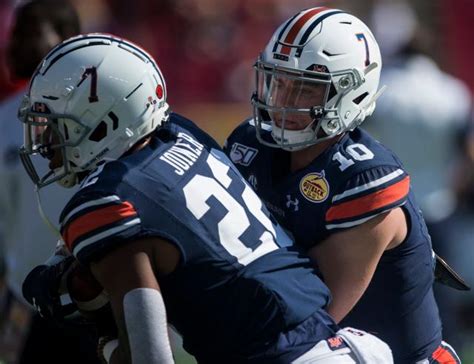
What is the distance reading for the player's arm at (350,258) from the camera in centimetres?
365

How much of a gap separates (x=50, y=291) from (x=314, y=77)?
1091mm

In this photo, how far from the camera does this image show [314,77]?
3930mm

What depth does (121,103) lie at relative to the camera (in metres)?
3.47

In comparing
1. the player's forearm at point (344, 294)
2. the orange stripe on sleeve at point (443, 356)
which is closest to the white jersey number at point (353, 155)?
the player's forearm at point (344, 294)

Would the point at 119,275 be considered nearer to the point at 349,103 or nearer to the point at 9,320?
the point at 349,103

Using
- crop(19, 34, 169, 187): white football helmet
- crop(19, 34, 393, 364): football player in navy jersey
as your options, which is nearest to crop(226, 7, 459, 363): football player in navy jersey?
crop(19, 34, 393, 364): football player in navy jersey

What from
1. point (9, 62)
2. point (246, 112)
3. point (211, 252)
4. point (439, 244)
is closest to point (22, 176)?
point (9, 62)

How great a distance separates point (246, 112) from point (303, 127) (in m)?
6.21

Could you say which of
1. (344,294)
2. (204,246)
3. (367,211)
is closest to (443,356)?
(344,294)

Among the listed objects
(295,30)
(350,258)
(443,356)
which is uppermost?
(295,30)

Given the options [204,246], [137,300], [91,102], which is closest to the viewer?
[137,300]

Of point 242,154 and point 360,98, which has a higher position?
point 360,98

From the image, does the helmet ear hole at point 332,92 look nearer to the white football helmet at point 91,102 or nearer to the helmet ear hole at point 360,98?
the helmet ear hole at point 360,98

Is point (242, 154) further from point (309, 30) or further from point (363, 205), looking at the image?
point (363, 205)
